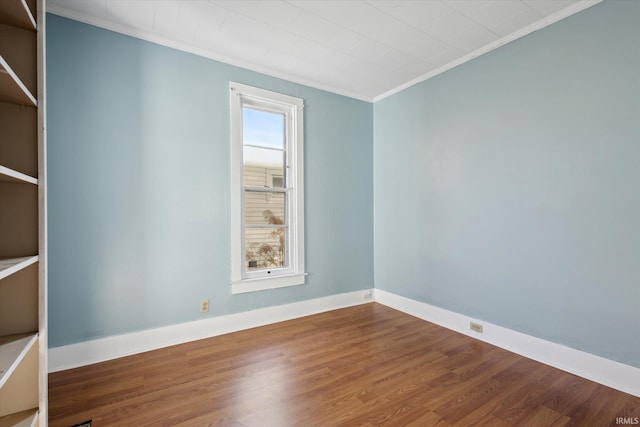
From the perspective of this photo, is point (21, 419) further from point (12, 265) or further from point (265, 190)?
point (265, 190)

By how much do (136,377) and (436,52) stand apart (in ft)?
12.4

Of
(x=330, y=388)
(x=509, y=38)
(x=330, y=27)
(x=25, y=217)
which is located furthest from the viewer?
(x=509, y=38)

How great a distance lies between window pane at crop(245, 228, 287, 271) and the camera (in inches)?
126

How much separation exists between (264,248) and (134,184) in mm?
1405

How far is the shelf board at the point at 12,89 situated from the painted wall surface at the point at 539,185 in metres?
3.17

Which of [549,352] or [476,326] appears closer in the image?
[549,352]

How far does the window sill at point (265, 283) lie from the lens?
2984 millimetres

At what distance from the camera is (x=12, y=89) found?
119cm

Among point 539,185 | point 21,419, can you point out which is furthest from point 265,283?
point 539,185

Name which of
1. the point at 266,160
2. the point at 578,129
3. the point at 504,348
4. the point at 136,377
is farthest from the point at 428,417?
the point at 266,160

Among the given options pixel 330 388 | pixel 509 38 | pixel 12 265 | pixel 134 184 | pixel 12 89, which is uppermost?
pixel 509 38

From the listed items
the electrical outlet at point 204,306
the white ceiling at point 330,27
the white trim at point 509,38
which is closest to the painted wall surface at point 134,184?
the electrical outlet at point 204,306

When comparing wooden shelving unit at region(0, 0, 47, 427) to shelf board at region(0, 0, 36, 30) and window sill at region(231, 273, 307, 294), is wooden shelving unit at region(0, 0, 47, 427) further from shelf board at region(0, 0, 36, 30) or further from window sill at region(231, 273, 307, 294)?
window sill at region(231, 273, 307, 294)

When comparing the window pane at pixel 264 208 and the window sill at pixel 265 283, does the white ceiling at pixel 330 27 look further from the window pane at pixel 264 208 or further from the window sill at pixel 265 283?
the window sill at pixel 265 283
